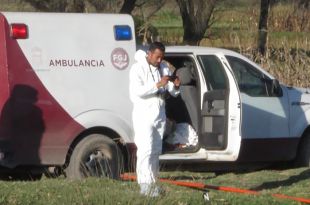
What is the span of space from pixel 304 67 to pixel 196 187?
22.8ft

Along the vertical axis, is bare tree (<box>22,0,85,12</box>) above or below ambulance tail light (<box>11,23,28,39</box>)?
below

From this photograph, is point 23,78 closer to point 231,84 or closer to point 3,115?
point 3,115

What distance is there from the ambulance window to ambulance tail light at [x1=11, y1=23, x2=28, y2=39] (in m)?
2.52

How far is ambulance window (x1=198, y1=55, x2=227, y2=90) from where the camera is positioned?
1205 centimetres

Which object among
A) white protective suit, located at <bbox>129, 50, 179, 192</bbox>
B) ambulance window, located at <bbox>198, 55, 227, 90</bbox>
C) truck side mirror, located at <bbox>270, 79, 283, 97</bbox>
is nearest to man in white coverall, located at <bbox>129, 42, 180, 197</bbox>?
white protective suit, located at <bbox>129, 50, 179, 192</bbox>

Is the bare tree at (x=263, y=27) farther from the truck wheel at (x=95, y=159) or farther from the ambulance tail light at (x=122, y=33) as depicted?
the truck wheel at (x=95, y=159)

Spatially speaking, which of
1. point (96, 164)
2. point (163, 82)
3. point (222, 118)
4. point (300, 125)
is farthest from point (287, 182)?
point (163, 82)

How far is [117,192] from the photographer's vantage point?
859 centimetres

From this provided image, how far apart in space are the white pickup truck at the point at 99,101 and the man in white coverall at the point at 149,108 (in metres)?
1.47

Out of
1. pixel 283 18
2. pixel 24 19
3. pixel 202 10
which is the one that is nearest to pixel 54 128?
pixel 24 19

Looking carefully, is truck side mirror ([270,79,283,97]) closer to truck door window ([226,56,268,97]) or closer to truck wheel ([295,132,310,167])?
truck door window ([226,56,268,97])

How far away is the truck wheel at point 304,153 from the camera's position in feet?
42.4

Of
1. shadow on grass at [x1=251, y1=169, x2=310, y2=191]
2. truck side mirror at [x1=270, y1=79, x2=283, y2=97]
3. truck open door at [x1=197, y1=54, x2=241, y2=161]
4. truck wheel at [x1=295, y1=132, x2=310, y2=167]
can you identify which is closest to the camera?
shadow on grass at [x1=251, y1=169, x2=310, y2=191]

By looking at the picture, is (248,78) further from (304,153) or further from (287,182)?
(287,182)
